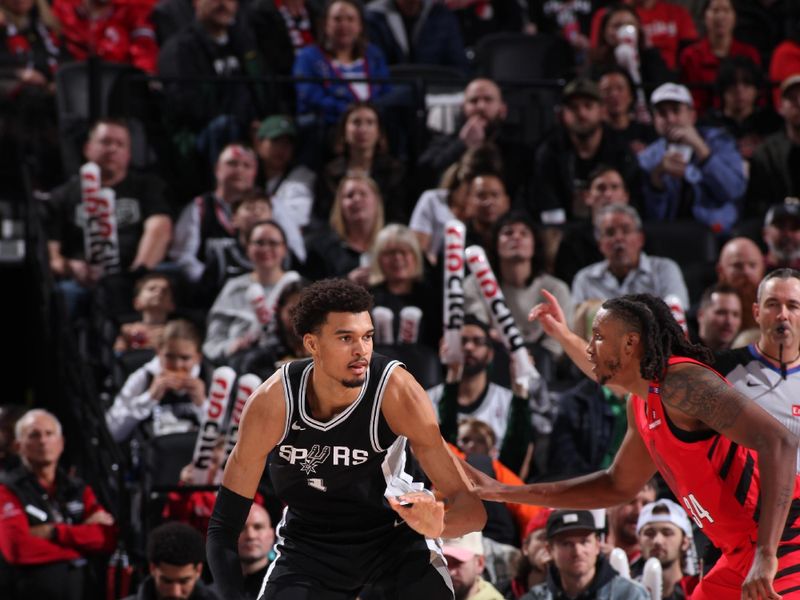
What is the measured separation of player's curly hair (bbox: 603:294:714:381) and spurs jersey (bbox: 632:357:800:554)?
6 centimetres

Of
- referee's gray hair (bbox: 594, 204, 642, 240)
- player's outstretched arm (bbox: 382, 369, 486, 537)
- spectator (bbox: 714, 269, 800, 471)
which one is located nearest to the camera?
player's outstretched arm (bbox: 382, 369, 486, 537)

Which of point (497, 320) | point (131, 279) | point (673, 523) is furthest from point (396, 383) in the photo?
point (131, 279)

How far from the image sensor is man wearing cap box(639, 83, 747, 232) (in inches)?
401

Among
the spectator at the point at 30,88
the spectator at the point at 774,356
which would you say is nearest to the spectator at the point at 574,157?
the spectator at the point at 30,88

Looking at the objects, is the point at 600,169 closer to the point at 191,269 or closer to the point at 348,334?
the point at 191,269

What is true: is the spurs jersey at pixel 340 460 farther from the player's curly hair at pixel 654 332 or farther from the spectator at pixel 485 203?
the spectator at pixel 485 203

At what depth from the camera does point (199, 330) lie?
8648 millimetres

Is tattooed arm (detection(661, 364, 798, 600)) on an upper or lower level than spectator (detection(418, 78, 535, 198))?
lower

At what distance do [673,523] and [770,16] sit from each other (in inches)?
268

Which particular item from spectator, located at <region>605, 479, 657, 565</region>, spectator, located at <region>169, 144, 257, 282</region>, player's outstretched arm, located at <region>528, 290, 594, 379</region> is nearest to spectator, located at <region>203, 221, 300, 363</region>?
spectator, located at <region>169, 144, 257, 282</region>

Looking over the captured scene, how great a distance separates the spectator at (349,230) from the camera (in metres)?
9.59

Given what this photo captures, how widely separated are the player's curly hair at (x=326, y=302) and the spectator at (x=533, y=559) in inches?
89.2

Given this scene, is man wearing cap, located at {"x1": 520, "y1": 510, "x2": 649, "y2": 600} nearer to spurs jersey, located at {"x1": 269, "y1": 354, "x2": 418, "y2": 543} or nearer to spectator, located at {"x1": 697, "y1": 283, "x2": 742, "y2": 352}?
spurs jersey, located at {"x1": 269, "y1": 354, "x2": 418, "y2": 543}

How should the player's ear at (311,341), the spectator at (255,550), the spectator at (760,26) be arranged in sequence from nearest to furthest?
1. the player's ear at (311,341)
2. the spectator at (255,550)
3. the spectator at (760,26)
